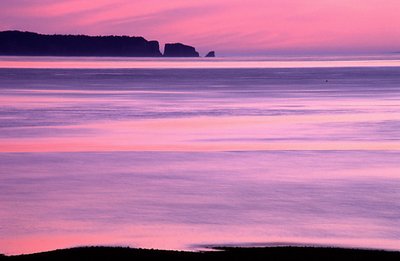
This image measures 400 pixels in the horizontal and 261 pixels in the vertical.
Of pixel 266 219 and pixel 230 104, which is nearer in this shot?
pixel 266 219

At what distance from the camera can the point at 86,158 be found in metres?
18.6

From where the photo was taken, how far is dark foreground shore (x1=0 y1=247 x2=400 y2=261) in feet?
28.8

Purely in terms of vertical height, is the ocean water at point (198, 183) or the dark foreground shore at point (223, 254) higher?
the dark foreground shore at point (223, 254)

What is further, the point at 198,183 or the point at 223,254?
the point at 198,183

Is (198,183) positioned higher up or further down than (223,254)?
further down

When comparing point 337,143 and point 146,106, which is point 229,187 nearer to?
point 337,143

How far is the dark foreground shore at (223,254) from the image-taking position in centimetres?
877

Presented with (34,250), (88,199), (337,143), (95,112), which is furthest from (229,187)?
(95,112)

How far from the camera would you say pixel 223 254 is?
9.19m

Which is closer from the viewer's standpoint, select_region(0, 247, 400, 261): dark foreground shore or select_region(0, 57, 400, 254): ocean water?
select_region(0, 247, 400, 261): dark foreground shore

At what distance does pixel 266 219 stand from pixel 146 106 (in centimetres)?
2854

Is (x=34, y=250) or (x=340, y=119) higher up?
(x=34, y=250)

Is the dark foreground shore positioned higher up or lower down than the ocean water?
higher up

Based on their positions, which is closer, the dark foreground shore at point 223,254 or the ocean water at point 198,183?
the dark foreground shore at point 223,254
